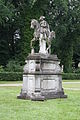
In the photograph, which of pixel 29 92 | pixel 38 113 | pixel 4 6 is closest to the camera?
pixel 38 113

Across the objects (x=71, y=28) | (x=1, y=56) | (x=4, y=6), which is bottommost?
(x=1, y=56)

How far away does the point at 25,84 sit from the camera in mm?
16172

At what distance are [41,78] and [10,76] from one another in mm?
21128

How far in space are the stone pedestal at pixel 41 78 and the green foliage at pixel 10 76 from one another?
20.2 m

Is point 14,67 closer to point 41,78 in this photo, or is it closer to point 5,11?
point 5,11

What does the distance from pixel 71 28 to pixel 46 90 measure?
100ft

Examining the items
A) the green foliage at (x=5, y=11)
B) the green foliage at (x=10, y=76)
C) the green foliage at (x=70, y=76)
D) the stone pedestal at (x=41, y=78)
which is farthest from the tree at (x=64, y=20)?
the stone pedestal at (x=41, y=78)

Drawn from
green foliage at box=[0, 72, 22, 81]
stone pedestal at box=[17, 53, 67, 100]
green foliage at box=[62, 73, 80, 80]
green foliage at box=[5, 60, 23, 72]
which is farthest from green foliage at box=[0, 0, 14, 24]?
stone pedestal at box=[17, 53, 67, 100]

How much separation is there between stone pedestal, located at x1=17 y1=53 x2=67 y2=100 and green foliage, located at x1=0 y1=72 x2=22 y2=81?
66.2 feet

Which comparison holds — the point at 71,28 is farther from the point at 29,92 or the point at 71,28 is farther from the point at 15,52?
the point at 29,92

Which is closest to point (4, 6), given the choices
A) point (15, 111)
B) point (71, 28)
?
point (71, 28)

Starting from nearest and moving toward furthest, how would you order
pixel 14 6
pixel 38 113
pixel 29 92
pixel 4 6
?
pixel 38 113 → pixel 29 92 → pixel 4 6 → pixel 14 6

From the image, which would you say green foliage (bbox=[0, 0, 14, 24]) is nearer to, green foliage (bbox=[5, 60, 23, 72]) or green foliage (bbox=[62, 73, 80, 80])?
green foliage (bbox=[5, 60, 23, 72])

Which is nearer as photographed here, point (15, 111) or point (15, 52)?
point (15, 111)
